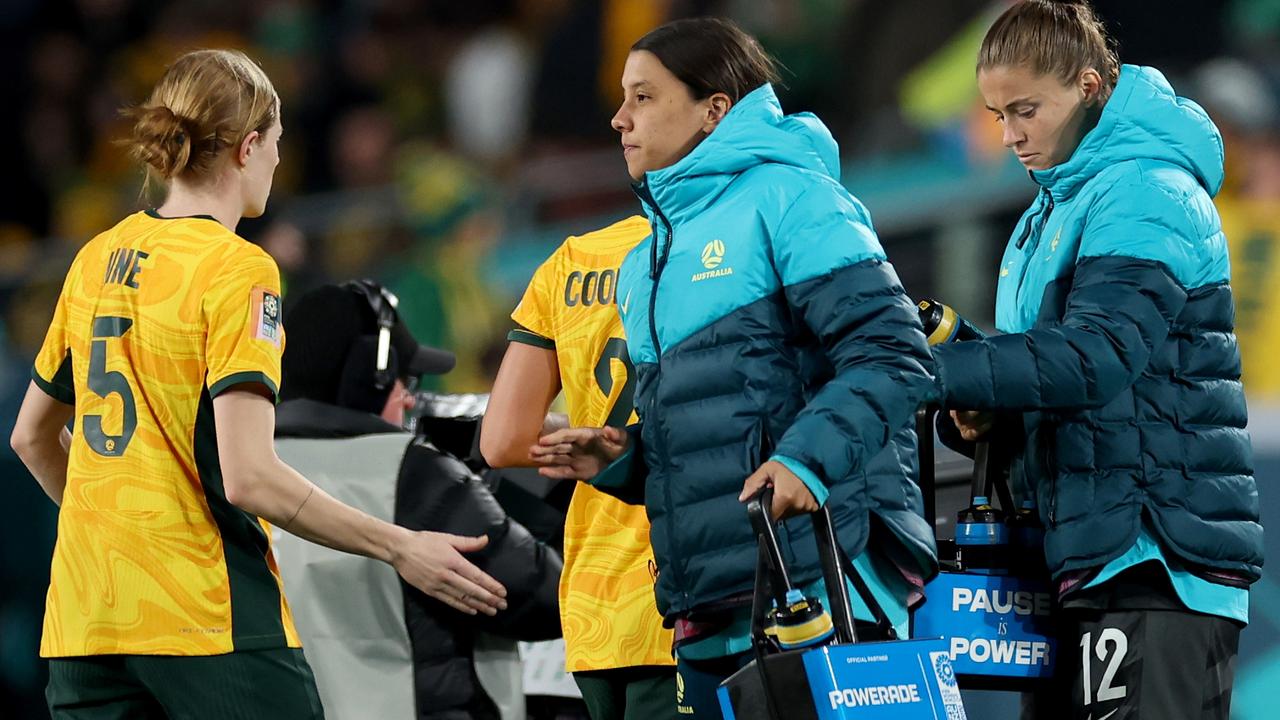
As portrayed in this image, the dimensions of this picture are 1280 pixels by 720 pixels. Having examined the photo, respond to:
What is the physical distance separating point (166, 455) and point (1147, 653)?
1551mm

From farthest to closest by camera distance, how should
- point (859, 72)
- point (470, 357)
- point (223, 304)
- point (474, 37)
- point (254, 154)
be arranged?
point (474, 37)
point (470, 357)
point (859, 72)
point (254, 154)
point (223, 304)

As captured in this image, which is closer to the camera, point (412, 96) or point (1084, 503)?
point (1084, 503)

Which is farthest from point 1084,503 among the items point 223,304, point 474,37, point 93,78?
point 93,78

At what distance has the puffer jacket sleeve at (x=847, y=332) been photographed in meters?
2.22

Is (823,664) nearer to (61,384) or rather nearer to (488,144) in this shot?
(61,384)

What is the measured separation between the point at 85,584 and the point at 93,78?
8.71 meters

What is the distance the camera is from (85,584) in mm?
2576

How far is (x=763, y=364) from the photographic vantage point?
238cm

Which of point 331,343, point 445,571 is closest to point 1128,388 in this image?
point 445,571

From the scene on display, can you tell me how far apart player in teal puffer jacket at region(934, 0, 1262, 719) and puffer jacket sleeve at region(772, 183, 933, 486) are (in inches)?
10.1

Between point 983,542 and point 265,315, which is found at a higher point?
point 265,315

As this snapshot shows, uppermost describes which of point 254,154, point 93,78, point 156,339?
point 93,78

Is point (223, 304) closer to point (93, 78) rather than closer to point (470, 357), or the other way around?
point (470, 357)

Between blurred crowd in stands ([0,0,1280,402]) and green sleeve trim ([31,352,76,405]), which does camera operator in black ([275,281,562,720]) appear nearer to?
green sleeve trim ([31,352,76,405])
